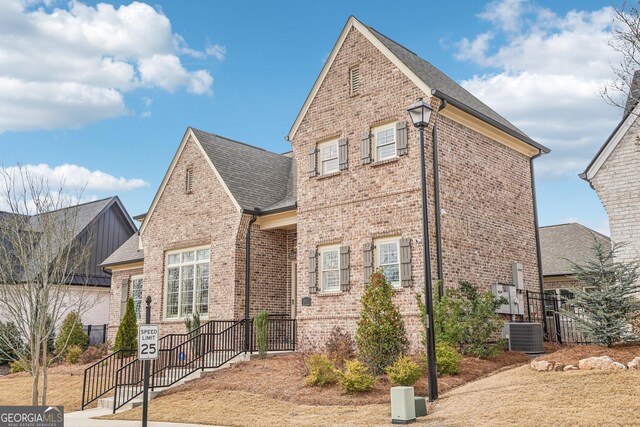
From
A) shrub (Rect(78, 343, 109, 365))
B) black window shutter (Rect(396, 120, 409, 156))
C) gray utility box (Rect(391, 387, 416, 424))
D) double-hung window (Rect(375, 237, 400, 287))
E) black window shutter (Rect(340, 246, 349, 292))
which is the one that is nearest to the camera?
gray utility box (Rect(391, 387, 416, 424))

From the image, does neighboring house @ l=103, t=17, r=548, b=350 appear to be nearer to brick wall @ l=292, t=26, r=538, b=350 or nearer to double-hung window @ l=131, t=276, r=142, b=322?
brick wall @ l=292, t=26, r=538, b=350

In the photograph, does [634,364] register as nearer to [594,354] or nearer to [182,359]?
[594,354]

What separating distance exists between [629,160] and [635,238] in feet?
7.07

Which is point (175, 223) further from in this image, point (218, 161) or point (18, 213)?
point (18, 213)

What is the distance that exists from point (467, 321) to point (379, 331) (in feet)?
7.82

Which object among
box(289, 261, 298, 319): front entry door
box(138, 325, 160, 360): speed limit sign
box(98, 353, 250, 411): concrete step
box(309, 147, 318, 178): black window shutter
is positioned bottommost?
box(98, 353, 250, 411): concrete step

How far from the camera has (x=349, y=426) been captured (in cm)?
945

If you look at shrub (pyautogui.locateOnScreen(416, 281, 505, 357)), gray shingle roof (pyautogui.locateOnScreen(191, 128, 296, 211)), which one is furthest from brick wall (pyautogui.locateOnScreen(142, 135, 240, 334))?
shrub (pyautogui.locateOnScreen(416, 281, 505, 357))

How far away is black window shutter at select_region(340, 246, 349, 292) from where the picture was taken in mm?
15938

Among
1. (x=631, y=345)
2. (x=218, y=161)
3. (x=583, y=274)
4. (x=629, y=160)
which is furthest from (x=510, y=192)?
(x=218, y=161)

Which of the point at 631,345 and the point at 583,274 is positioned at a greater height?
the point at 583,274

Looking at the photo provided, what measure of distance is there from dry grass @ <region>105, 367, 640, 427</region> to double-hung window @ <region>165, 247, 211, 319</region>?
7115 mm

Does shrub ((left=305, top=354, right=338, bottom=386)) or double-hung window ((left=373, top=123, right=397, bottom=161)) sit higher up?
double-hung window ((left=373, top=123, right=397, bottom=161))

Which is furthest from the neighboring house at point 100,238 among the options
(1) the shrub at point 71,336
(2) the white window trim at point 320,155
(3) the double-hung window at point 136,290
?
(2) the white window trim at point 320,155
